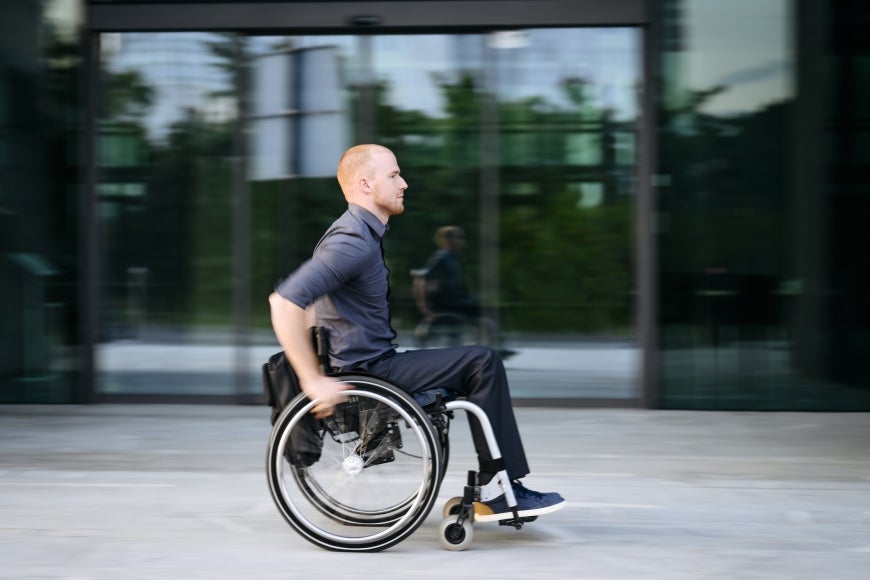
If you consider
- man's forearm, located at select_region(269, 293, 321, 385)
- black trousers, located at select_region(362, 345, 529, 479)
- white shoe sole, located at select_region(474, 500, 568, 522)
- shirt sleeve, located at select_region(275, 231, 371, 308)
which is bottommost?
white shoe sole, located at select_region(474, 500, 568, 522)

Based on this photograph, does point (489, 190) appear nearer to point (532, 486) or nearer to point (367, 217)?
point (532, 486)

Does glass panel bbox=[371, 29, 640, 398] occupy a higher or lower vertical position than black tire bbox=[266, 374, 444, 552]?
higher

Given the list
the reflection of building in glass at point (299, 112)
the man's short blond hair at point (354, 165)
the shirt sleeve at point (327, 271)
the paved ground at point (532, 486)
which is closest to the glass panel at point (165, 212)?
the reflection of building in glass at point (299, 112)

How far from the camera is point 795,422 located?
26.9 ft

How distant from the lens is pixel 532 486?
5.95 meters

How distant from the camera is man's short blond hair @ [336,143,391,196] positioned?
15.0ft

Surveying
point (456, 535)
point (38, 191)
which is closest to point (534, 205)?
point (38, 191)

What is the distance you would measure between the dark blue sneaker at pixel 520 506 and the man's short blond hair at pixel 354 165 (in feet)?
4.38

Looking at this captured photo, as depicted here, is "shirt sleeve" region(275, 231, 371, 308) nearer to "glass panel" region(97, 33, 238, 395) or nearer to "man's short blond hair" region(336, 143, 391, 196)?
"man's short blond hair" region(336, 143, 391, 196)

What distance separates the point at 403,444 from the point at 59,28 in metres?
5.95

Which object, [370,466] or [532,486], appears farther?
[532,486]

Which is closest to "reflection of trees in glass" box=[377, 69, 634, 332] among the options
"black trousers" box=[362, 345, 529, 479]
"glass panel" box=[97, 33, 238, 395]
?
"glass panel" box=[97, 33, 238, 395]

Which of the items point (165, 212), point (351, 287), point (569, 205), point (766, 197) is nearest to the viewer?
point (351, 287)

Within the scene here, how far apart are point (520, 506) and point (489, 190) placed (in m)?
4.65
